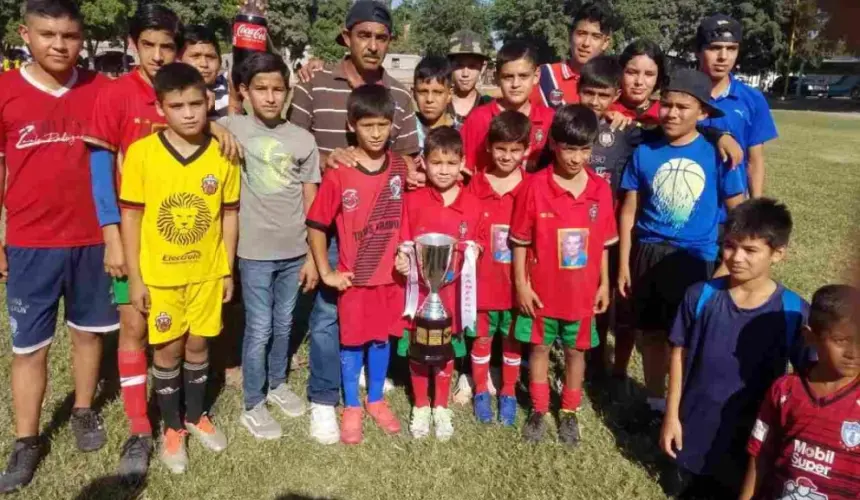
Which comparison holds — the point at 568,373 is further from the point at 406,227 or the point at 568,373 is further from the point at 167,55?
the point at 167,55

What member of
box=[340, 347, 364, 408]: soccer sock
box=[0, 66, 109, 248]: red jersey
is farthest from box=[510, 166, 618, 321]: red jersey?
box=[0, 66, 109, 248]: red jersey

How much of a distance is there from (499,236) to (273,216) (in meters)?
1.24

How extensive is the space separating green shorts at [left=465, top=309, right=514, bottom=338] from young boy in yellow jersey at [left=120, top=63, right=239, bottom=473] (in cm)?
140

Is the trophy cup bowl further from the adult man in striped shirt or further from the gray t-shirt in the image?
the gray t-shirt

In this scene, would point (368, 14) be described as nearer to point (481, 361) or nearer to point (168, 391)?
point (481, 361)

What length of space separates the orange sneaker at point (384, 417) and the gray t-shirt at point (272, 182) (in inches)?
41.0

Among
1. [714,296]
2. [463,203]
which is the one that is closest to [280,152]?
[463,203]

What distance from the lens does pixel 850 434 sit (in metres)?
2.34

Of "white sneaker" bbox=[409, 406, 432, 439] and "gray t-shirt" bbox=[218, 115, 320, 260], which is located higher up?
"gray t-shirt" bbox=[218, 115, 320, 260]

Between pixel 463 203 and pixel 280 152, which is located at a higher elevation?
pixel 280 152

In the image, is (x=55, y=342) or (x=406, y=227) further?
(x=55, y=342)

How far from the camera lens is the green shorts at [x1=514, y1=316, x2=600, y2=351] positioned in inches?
139

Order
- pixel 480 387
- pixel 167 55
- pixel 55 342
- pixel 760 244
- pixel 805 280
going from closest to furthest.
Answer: pixel 760 244 < pixel 167 55 < pixel 480 387 < pixel 55 342 < pixel 805 280

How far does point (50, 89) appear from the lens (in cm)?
306
